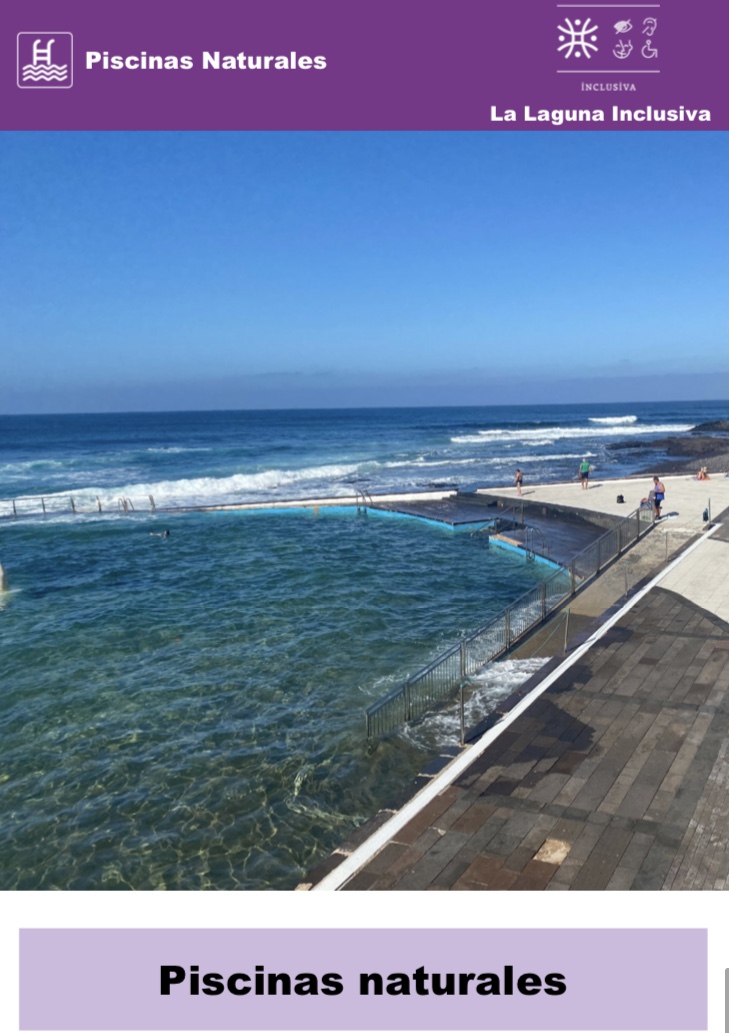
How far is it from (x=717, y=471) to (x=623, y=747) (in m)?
32.1

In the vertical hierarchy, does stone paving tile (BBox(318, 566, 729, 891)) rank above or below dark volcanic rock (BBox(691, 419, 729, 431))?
below

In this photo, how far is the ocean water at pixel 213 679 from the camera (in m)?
9.68

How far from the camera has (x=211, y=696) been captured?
14000 millimetres

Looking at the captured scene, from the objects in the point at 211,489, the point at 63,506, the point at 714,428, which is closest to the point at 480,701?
the point at 63,506

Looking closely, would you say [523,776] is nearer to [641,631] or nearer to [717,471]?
[641,631]

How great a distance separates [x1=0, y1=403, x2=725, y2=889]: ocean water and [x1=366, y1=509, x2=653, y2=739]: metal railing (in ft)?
1.31

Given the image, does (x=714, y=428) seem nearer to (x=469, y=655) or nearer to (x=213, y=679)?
(x=469, y=655)

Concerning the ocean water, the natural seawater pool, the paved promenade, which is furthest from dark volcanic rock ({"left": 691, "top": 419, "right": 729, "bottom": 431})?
the paved promenade

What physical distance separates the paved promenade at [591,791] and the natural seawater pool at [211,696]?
1834mm

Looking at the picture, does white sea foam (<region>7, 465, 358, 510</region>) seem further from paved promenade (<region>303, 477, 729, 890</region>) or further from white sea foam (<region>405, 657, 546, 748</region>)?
paved promenade (<region>303, 477, 729, 890</region>)

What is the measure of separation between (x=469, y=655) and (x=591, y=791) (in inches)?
186

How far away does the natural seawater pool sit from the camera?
9.58 metres

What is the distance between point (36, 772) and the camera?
11641 mm

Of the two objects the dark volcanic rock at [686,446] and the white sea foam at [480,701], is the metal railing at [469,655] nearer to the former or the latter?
the white sea foam at [480,701]
